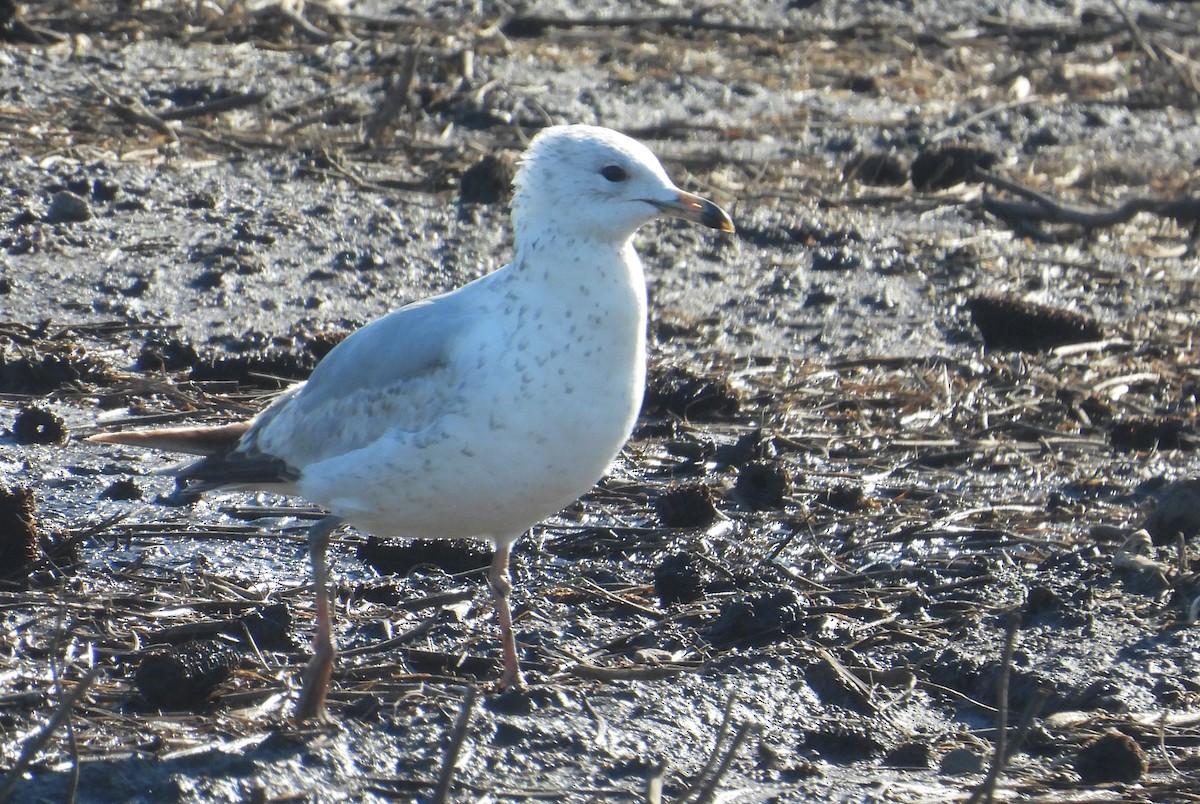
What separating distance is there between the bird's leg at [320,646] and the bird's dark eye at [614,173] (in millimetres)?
1269

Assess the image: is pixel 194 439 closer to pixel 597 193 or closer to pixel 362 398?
pixel 362 398

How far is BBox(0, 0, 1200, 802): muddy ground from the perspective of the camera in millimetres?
4801

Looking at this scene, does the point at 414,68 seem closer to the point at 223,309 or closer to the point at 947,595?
the point at 223,309

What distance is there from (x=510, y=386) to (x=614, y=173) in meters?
0.71

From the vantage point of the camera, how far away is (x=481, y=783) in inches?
180

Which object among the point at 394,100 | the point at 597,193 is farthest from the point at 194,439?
the point at 394,100

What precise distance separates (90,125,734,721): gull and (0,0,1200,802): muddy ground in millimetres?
424

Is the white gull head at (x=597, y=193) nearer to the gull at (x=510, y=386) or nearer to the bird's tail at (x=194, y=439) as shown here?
the gull at (x=510, y=386)

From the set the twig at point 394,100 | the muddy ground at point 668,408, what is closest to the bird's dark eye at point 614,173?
the muddy ground at point 668,408

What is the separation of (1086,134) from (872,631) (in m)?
7.08

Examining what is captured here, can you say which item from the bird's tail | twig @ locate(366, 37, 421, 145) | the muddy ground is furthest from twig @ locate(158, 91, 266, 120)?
the bird's tail

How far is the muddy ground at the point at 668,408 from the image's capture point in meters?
4.80

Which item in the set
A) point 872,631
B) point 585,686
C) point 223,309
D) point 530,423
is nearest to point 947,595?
point 872,631

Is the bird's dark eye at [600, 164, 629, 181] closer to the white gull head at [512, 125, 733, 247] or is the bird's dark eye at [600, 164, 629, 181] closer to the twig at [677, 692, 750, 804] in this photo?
the white gull head at [512, 125, 733, 247]
